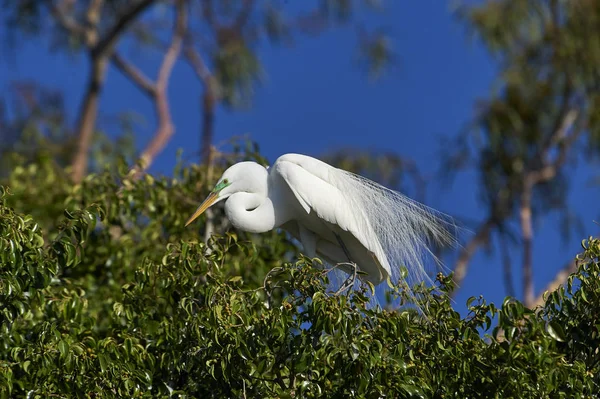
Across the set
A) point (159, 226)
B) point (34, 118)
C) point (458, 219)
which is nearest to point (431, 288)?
point (458, 219)

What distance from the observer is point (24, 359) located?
10.2 feet

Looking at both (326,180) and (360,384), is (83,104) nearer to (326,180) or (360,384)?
(326,180)

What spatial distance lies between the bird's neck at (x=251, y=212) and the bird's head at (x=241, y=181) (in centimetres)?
5

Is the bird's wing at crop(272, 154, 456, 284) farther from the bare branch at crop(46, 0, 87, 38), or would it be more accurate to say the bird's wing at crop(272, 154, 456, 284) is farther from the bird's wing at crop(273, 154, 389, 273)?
the bare branch at crop(46, 0, 87, 38)

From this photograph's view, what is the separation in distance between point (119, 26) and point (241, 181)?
281 inches

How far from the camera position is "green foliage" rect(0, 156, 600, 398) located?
9.59 feet

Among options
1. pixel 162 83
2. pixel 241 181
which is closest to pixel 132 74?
pixel 162 83

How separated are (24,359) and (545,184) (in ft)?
32.6

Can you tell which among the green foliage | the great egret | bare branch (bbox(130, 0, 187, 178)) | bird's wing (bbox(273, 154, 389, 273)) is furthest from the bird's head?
bare branch (bbox(130, 0, 187, 178))

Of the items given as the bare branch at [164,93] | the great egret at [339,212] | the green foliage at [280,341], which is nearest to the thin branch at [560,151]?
the bare branch at [164,93]

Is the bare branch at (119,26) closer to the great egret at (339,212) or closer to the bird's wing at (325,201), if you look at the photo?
the great egret at (339,212)

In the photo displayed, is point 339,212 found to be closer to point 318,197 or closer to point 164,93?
point 318,197

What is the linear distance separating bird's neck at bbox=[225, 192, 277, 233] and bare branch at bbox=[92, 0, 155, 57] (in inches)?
276

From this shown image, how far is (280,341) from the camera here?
3.01m
